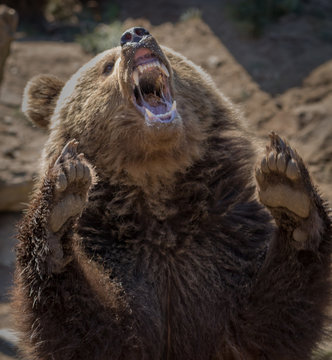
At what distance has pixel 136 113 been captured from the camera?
12.7 ft

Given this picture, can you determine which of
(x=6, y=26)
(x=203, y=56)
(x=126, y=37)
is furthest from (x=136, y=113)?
(x=203, y=56)

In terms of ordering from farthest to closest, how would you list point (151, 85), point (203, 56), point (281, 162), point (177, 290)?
point (203, 56)
point (151, 85)
point (177, 290)
point (281, 162)

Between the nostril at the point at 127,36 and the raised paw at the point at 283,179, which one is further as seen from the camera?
the nostril at the point at 127,36

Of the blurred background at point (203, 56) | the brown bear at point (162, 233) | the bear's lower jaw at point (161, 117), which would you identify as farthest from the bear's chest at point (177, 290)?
the blurred background at point (203, 56)

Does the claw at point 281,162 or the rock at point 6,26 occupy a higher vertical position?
the rock at point 6,26

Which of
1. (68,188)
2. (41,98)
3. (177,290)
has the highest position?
(41,98)

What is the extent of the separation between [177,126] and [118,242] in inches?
31.4

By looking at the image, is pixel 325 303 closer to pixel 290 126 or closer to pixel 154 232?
pixel 154 232

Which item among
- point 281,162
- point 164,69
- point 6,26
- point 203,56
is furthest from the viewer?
point 203,56

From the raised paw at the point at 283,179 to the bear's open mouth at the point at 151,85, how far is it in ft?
2.30

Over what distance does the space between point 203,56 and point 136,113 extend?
18.6 feet

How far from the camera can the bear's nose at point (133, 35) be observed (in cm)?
384

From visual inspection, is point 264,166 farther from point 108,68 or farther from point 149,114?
point 108,68

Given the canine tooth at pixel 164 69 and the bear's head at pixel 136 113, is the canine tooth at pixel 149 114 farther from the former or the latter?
the canine tooth at pixel 164 69
